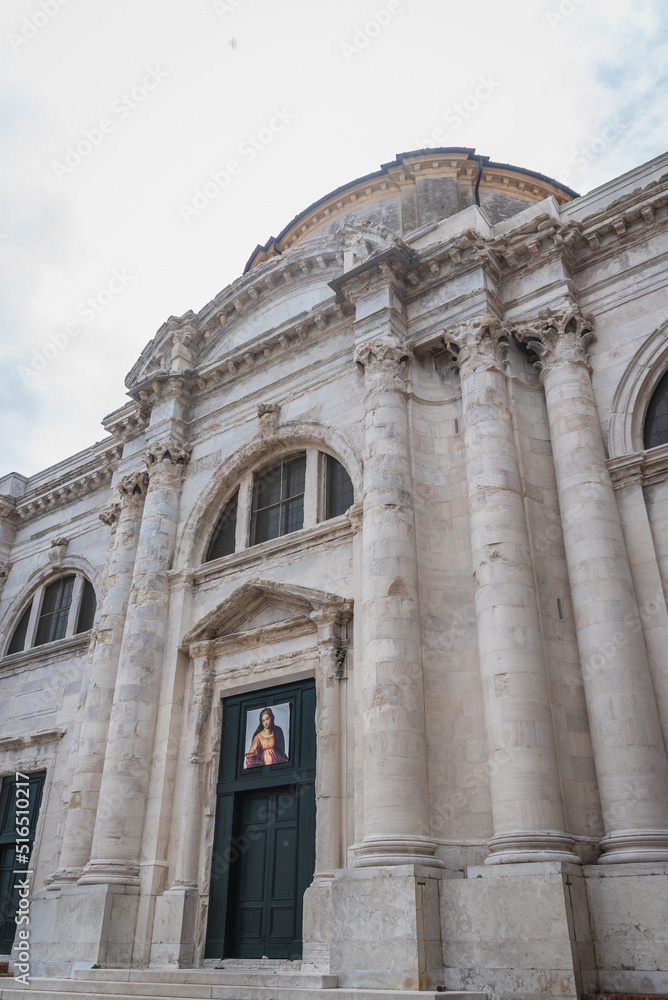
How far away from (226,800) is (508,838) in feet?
19.7

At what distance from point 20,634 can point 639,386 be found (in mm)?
18525

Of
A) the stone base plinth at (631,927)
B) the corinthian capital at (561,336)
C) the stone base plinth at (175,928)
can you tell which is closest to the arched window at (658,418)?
the corinthian capital at (561,336)

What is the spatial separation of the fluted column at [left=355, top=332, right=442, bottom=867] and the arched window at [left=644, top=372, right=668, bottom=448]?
4.10 m

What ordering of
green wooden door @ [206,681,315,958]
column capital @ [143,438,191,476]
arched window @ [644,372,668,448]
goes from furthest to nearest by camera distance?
1. column capital @ [143,438,191,476]
2. arched window @ [644,372,668,448]
3. green wooden door @ [206,681,315,958]

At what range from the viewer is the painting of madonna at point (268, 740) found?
14586mm

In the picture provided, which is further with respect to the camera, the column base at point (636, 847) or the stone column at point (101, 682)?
the stone column at point (101, 682)

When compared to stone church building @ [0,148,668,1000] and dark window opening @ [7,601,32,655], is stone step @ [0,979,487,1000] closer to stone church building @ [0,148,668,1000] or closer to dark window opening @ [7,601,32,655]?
stone church building @ [0,148,668,1000]

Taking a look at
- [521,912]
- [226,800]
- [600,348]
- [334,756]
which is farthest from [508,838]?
[600,348]

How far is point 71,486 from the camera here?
24016 mm

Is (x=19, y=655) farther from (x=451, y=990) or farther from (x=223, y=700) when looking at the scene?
(x=451, y=990)

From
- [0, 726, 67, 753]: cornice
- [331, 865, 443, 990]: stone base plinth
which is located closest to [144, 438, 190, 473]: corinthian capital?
[0, 726, 67, 753]: cornice

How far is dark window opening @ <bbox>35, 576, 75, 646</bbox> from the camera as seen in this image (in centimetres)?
2267

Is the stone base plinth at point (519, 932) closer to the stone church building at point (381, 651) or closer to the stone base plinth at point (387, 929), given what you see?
the stone church building at point (381, 651)

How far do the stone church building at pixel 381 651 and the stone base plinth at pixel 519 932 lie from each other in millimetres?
35
